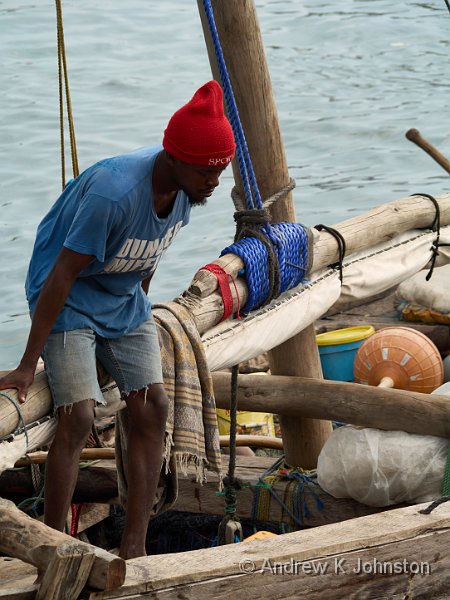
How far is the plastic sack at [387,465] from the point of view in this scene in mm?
4352

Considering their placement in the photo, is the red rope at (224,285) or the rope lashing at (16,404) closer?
the rope lashing at (16,404)

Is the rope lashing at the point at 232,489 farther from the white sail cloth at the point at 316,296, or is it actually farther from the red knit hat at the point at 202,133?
the red knit hat at the point at 202,133

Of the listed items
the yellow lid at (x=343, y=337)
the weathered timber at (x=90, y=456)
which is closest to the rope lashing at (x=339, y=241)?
the yellow lid at (x=343, y=337)

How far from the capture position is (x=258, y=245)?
443 cm

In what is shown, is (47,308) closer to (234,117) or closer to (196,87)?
(234,117)

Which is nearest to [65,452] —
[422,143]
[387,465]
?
[387,465]

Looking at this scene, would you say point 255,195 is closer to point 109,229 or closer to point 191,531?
point 109,229

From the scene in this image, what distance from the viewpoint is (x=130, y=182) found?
3441 mm

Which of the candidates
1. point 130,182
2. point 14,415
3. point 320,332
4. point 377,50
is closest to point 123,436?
point 14,415

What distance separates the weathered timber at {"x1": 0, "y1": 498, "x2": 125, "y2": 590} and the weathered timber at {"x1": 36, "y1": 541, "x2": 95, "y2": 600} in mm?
19

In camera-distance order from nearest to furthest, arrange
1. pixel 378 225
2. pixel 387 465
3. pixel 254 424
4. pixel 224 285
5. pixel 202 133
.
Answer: pixel 202 133 < pixel 224 285 < pixel 387 465 < pixel 378 225 < pixel 254 424

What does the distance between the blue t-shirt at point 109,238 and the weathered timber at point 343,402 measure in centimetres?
120

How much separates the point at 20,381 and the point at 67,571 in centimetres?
78

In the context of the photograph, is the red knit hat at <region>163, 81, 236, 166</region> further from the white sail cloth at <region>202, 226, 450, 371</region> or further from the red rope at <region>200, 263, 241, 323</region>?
the white sail cloth at <region>202, 226, 450, 371</region>
